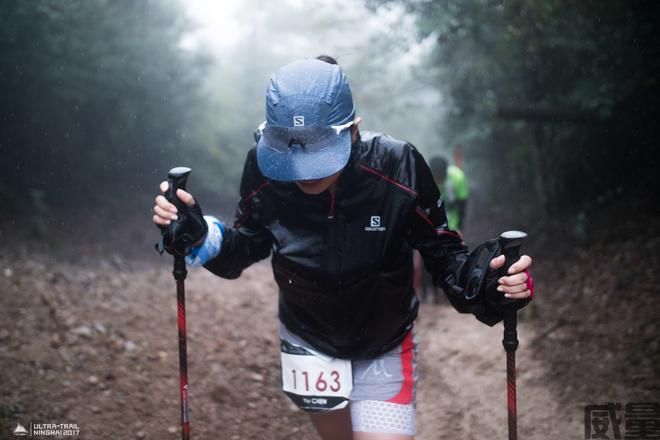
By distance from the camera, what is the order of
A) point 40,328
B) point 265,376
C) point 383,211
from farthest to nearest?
point 265,376
point 40,328
point 383,211

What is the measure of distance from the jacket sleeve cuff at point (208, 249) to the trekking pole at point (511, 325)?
1468 millimetres

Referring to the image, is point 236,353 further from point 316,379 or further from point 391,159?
point 391,159

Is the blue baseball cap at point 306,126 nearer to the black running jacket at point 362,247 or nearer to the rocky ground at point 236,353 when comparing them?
the black running jacket at point 362,247

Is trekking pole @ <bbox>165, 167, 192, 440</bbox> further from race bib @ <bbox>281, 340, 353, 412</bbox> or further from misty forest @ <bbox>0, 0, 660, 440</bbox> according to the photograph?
misty forest @ <bbox>0, 0, 660, 440</bbox>

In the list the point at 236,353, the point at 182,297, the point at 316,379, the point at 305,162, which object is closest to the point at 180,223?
the point at 182,297

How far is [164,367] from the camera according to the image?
540cm

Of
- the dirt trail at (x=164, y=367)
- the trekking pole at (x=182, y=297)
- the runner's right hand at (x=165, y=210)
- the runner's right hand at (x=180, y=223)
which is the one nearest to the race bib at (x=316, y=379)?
the trekking pole at (x=182, y=297)

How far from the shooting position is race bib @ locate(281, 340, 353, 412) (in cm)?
297

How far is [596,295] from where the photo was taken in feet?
24.1

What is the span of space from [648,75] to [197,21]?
8.14m

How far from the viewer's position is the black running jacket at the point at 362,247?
112 inches

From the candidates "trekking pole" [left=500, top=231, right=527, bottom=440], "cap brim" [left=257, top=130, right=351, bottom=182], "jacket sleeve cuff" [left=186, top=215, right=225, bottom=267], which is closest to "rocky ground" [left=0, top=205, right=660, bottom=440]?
"jacket sleeve cuff" [left=186, top=215, right=225, bottom=267]

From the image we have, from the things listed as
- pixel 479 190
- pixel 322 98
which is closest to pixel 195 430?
pixel 322 98

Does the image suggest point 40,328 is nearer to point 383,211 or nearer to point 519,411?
point 383,211
